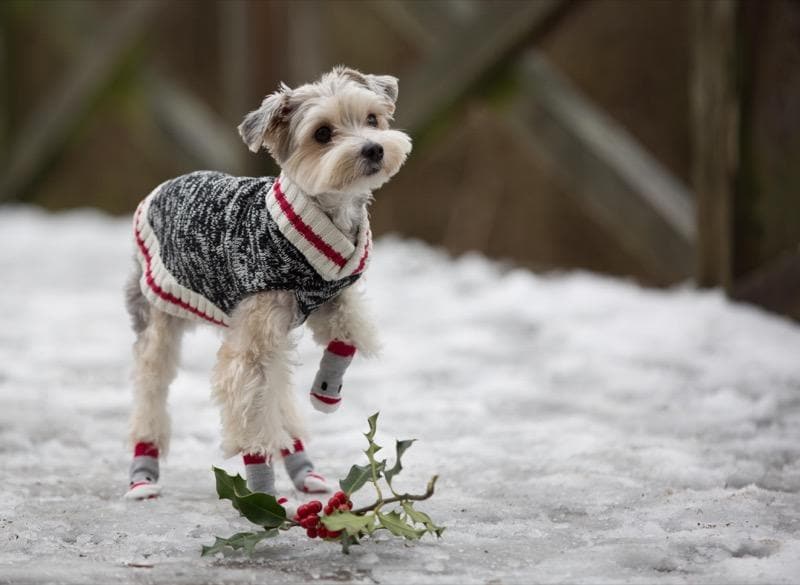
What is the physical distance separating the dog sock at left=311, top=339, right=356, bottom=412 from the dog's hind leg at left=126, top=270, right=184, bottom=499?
571 millimetres

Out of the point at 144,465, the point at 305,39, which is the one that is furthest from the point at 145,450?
the point at 305,39

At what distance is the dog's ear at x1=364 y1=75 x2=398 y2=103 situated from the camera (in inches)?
133

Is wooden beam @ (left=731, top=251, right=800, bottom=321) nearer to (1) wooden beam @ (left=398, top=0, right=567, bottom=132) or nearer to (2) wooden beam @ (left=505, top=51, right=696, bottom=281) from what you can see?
(2) wooden beam @ (left=505, top=51, right=696, bottom=281)

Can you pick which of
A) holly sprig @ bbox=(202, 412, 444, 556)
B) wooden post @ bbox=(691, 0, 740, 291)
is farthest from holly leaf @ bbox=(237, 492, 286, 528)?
wooden post @ bbox=(691, 0, 740, 291)

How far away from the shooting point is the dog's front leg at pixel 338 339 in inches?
135

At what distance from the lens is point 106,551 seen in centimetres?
304

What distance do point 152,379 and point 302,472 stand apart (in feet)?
1.86

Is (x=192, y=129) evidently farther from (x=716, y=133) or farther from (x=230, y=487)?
(x=230, y=487)

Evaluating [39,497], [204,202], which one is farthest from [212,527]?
[204,202]

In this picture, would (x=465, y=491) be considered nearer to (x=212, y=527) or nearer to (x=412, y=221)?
(x=212, y=527)

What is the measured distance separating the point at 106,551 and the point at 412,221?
652cm

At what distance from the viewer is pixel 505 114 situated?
6.86 metres

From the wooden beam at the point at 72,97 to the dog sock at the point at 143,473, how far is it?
5.88 m

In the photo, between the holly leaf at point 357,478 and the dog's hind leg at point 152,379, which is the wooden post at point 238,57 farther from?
the holly leaf at point 357,478
